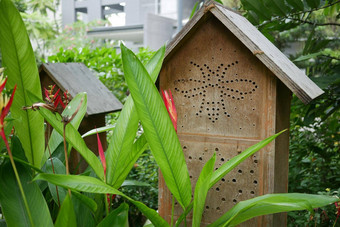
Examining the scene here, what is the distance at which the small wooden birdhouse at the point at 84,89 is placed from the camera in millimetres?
2307

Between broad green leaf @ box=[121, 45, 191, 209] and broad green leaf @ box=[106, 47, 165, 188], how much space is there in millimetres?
168

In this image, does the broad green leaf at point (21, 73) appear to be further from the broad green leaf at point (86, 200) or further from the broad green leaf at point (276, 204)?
the broad green leaf at point (276, 204)

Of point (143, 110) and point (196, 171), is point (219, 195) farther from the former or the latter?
point (143, 110)

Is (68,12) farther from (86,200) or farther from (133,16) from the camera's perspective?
(86,200)

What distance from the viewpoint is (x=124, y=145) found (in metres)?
1.43

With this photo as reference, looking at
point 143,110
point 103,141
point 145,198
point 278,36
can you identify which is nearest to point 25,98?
point 143,110

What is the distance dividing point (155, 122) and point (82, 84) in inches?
50.7

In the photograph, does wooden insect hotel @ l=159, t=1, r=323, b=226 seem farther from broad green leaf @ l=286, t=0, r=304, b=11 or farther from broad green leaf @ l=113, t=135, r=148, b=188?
broad green leaf @ l=286, t=0, r=304, b=11

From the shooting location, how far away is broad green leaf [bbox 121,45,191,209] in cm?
126

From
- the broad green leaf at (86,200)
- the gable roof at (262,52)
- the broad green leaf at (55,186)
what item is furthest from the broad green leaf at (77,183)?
the gable roof at (262,52)

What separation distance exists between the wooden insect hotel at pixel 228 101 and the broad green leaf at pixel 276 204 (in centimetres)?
32

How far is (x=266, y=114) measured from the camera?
163cm

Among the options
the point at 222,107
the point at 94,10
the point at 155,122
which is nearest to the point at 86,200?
the point at 155,122

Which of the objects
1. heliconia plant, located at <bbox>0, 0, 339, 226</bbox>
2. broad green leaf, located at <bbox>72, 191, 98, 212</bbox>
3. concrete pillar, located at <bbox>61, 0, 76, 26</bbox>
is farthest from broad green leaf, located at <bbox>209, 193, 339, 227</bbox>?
concrete pillar, located at <bbox>61, 0, 76, 26</bbox>
